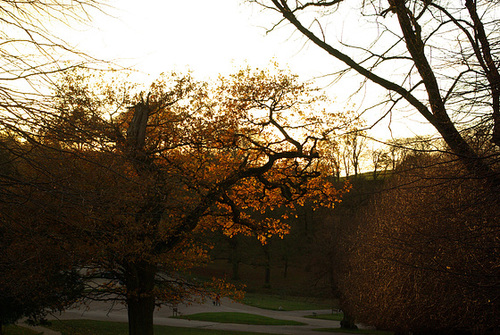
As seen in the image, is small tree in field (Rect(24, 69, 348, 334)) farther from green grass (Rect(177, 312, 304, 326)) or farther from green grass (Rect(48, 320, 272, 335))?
green grass (Rect(177, 312, 304, 326))

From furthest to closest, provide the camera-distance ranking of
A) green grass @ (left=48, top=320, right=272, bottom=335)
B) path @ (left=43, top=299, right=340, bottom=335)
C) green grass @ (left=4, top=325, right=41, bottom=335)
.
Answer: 1. path @ (left=43, top=299, right=340, bottom=335)
2. green grass @ (left=48, top=320, right=272, bottom=335)
3. green grass @ (left=4, top=325, right=41, bottom=335)

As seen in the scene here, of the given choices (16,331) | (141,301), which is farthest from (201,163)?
(16,331)

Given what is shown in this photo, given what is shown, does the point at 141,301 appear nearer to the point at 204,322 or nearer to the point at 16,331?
the point at 16,331

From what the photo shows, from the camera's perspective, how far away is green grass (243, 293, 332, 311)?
119 feet

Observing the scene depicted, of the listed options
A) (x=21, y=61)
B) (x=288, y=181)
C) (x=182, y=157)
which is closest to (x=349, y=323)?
(x=288, y=181)

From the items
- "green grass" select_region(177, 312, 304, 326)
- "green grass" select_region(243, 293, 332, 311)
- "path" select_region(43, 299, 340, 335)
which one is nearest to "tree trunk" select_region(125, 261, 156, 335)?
"path" select_region(43, 299, 340, 335)

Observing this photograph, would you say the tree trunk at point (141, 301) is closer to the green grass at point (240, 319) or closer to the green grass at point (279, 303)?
the green grass at point (240, 319)

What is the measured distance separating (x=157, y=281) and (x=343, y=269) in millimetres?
12884

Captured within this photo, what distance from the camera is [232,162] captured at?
1374cm

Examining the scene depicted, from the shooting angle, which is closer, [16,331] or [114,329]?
[16,331]

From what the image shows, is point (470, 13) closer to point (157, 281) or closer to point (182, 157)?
point (182, 157)

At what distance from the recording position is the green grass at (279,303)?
36153 millimetres

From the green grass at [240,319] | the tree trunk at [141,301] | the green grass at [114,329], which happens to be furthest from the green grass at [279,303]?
the tree trunk at [141,301]

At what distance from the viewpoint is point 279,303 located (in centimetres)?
3881
